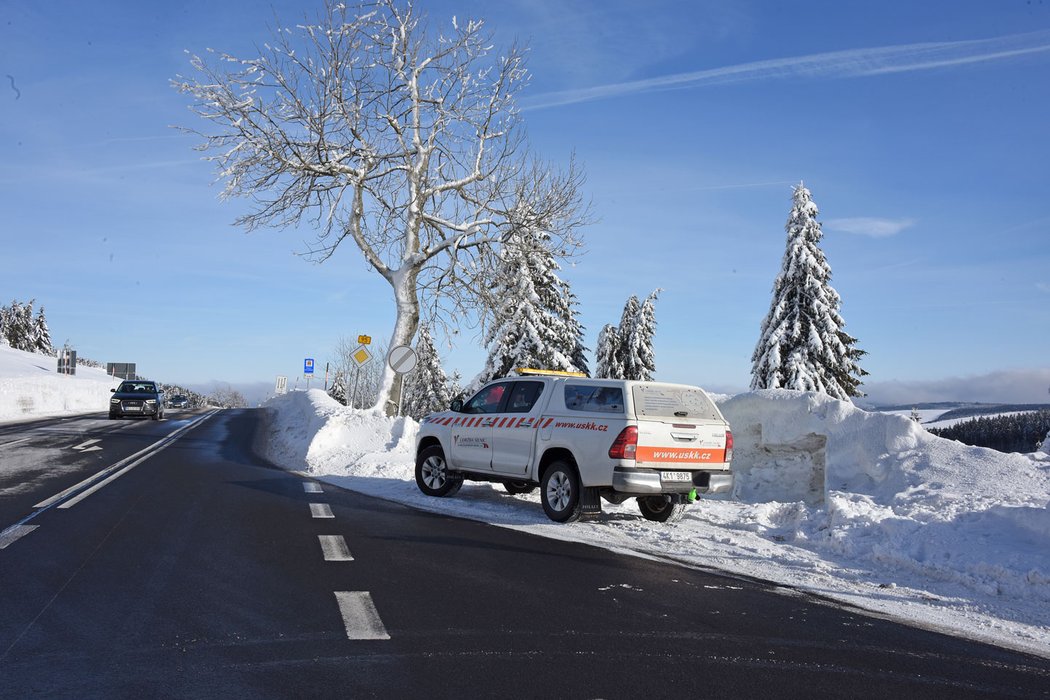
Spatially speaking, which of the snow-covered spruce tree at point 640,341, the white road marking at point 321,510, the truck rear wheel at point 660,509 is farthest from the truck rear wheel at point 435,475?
the snow-covered spruce tree at point 640,341

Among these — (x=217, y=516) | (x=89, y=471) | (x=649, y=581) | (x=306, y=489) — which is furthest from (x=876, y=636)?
(x=89, y=471)

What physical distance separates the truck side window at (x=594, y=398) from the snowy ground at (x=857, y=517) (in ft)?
4.90

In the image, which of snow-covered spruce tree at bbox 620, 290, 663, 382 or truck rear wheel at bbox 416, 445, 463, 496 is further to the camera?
snow-covered spruce tree at bbox 620, 290, 663, 382

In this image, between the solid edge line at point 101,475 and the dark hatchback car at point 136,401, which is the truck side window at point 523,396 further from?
the dark hatchback car at point 136,401

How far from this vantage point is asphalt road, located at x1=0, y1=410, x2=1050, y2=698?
4.63m

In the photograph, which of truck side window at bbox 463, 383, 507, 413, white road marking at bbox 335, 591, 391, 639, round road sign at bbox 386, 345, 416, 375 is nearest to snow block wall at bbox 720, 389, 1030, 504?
truck side window at bbox 463, 383, 507, 413

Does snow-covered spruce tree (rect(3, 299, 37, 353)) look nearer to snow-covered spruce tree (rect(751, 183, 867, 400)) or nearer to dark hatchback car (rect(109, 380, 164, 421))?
dark hatchback car (rect(109, 380, 164, 421))

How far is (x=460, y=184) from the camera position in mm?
26438

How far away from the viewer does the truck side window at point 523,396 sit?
1208 cm

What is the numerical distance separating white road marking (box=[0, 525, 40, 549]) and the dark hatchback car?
29.9 m

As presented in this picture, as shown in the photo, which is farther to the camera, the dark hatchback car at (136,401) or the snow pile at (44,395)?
the snow pile at (44,395)

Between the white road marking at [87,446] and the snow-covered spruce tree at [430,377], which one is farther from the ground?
the snow-covered spruce tree at [430,377]

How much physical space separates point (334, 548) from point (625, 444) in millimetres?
3661

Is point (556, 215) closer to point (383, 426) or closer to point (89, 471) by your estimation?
point (383, 426)
